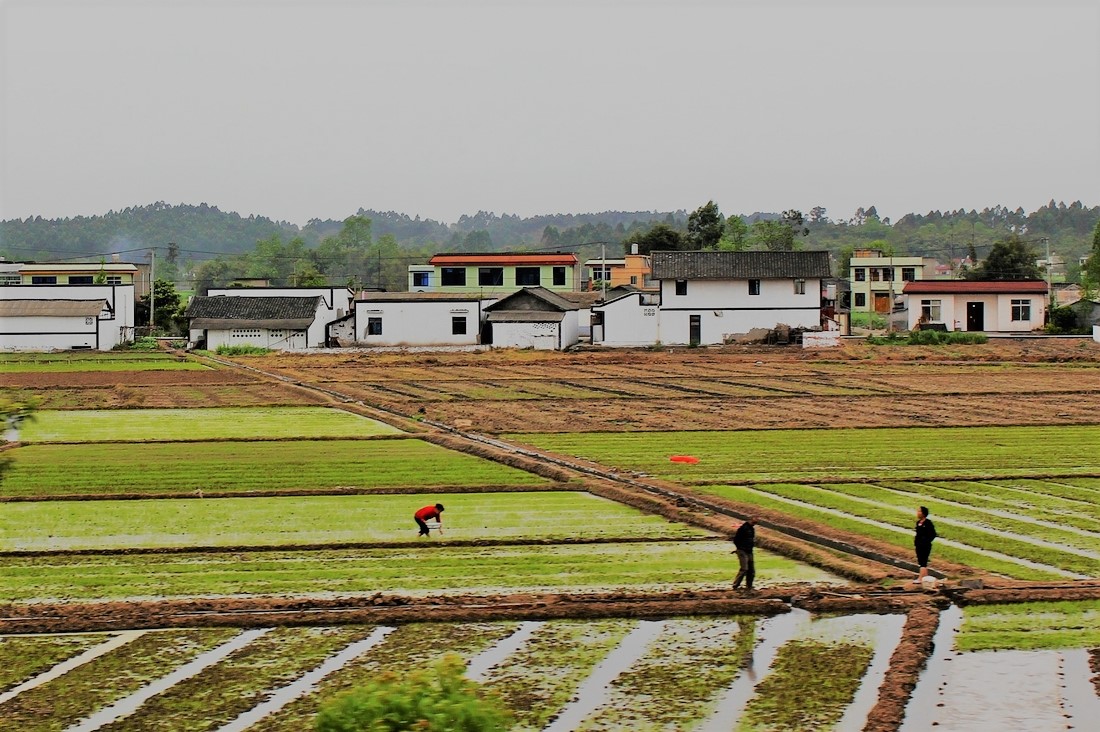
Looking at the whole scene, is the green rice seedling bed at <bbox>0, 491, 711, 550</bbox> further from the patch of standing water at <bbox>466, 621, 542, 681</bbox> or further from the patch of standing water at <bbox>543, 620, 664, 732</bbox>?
the patch of standing water at <bbox>543, 620, 664, 732</bbox>

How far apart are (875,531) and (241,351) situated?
5751cm

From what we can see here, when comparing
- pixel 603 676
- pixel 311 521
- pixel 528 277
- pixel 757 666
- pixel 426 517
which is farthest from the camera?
pixel 528 277

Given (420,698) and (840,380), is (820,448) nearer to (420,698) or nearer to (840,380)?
(840,380)

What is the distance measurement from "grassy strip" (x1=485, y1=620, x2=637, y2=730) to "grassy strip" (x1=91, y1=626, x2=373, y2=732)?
2.84 m

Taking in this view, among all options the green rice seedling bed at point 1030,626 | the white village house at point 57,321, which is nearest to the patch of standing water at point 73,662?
the green rice seedling bed at point 1030,626

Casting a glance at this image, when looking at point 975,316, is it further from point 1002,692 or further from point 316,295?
point 1002,692

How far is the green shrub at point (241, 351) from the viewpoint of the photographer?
80.2 m

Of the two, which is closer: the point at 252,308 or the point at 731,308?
the point at 731,308

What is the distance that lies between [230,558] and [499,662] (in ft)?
28.4

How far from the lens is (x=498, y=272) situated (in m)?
99.7

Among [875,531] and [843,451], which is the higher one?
[843,451]

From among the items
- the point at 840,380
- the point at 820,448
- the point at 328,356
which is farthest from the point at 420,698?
the point at 328,356

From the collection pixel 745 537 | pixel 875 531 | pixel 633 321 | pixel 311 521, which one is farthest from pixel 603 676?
pixel 633 321

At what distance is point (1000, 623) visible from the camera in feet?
72.4
